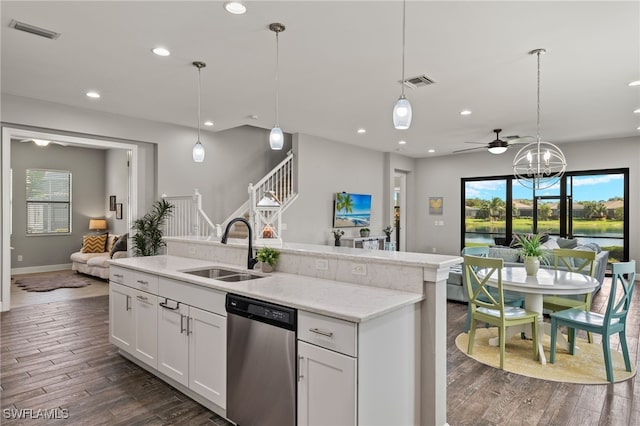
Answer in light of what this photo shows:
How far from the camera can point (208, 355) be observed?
8.45 ft

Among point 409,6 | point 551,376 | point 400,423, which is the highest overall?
point 409,6

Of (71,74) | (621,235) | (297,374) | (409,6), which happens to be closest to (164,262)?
(297,374)

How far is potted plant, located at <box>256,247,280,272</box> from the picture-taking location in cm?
303

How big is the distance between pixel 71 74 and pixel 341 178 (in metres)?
5.61

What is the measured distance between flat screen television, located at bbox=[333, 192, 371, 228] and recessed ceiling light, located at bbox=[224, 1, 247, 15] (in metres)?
5.84

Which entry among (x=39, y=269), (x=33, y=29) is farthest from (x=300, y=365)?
(x=39, y=269)

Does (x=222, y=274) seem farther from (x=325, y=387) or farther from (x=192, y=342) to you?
(x=325, y=387)

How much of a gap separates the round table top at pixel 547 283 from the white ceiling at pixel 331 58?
7.24ft

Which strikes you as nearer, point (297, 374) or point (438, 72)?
point (297, 374)

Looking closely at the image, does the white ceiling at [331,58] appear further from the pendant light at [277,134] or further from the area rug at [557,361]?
the area rug at [557,361]

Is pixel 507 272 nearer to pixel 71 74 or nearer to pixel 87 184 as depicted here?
pixel 71 74

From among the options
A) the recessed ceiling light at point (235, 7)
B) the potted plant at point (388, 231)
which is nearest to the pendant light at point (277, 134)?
the recessed ceiling light at point (235, 7)

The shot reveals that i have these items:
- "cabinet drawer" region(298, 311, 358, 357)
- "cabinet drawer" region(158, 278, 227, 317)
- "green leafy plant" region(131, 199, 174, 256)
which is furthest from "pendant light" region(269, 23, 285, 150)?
"green leafy plant" region(131, 199, 174, 256)

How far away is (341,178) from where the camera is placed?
8.80 m
